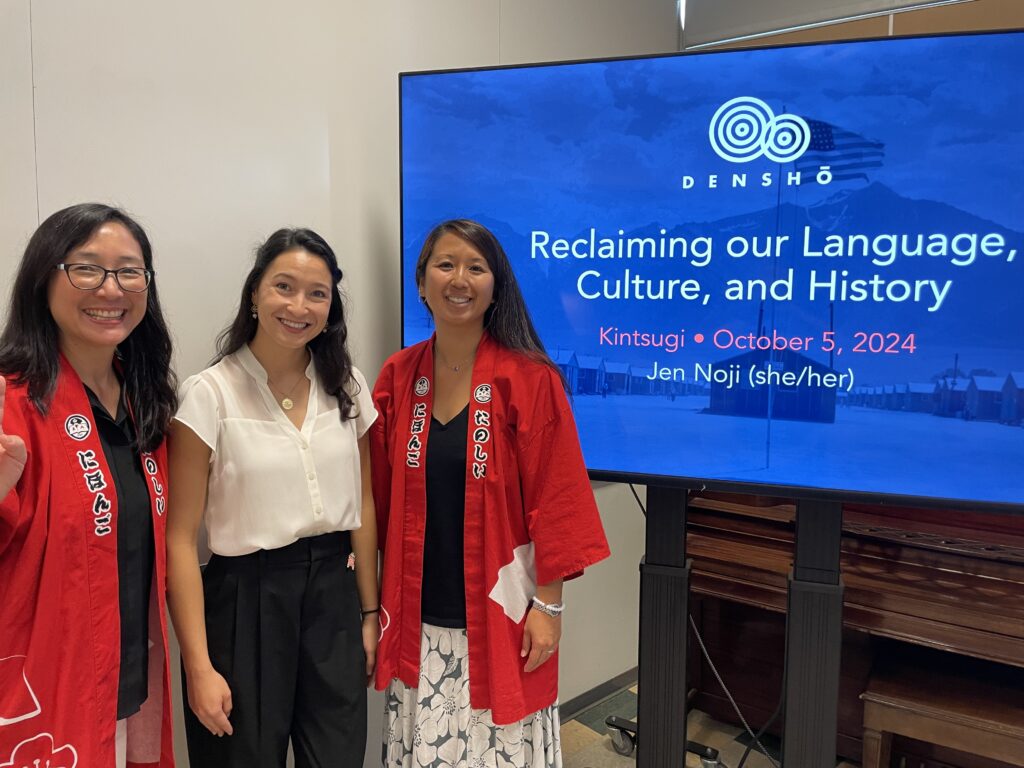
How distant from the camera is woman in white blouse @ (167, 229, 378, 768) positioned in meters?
1.44

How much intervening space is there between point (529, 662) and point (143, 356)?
1.03 m

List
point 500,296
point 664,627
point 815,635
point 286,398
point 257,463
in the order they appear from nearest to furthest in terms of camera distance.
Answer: point 257,463
point 286,398
point 500,296
point 815,635
point 664,627

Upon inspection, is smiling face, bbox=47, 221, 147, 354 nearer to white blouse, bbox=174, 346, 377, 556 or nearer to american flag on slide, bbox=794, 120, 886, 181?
white blouse, bbox=174, 346, 377, 556

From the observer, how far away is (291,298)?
1499 millimetres

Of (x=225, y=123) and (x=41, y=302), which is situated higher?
(x=225, y=123)

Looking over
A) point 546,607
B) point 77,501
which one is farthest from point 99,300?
point 546,607

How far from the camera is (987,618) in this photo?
7.06 ft

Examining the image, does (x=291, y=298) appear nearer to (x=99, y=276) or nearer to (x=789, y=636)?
(x=99, y=276)

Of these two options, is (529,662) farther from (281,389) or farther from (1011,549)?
(1011,549)

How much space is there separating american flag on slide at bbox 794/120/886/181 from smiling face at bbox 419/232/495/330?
76cm

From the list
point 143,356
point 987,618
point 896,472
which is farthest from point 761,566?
point 143,356

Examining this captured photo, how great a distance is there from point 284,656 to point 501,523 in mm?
520

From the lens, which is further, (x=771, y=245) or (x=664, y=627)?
(x=664, y=627)

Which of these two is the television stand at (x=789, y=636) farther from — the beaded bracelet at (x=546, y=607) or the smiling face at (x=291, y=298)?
the smiling face at (x=291, y=298)
